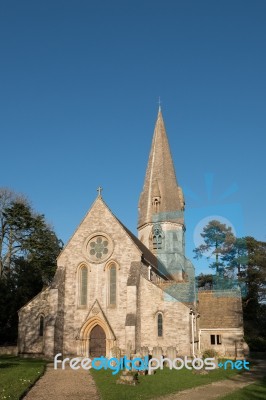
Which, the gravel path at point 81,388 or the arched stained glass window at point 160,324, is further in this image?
the arched stained glass window at point 160,324

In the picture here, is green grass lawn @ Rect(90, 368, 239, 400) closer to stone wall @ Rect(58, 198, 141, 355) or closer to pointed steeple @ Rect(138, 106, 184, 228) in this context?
stone wall @ Rect(58, 198, 141, 355)

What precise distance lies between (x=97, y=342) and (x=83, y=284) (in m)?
4.36

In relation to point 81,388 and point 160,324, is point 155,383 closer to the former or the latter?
point 81,388

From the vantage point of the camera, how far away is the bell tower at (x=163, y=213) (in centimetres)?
4288

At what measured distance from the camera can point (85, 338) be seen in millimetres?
29359

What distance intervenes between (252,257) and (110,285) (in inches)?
997

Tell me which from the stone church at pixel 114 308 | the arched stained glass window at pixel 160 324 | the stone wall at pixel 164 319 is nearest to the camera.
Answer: the stone wall at pixel 164 319

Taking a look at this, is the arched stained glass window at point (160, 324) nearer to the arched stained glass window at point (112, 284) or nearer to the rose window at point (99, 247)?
the arched stained glass window at point (112, 284)

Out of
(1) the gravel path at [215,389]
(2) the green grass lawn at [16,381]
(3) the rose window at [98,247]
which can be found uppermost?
(3) the rose window at [98,247]

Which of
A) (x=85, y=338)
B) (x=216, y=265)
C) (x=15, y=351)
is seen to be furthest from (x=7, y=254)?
(x=216, y=265)

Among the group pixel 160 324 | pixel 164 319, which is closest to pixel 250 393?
pixel 164 319

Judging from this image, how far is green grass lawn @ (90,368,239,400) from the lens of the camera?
1430cm

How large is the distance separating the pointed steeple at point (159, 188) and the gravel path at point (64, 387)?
83.4ft

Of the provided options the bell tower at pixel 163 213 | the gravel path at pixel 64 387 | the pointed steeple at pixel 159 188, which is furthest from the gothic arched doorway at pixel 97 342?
the pointed steeple at pixel 159 188
